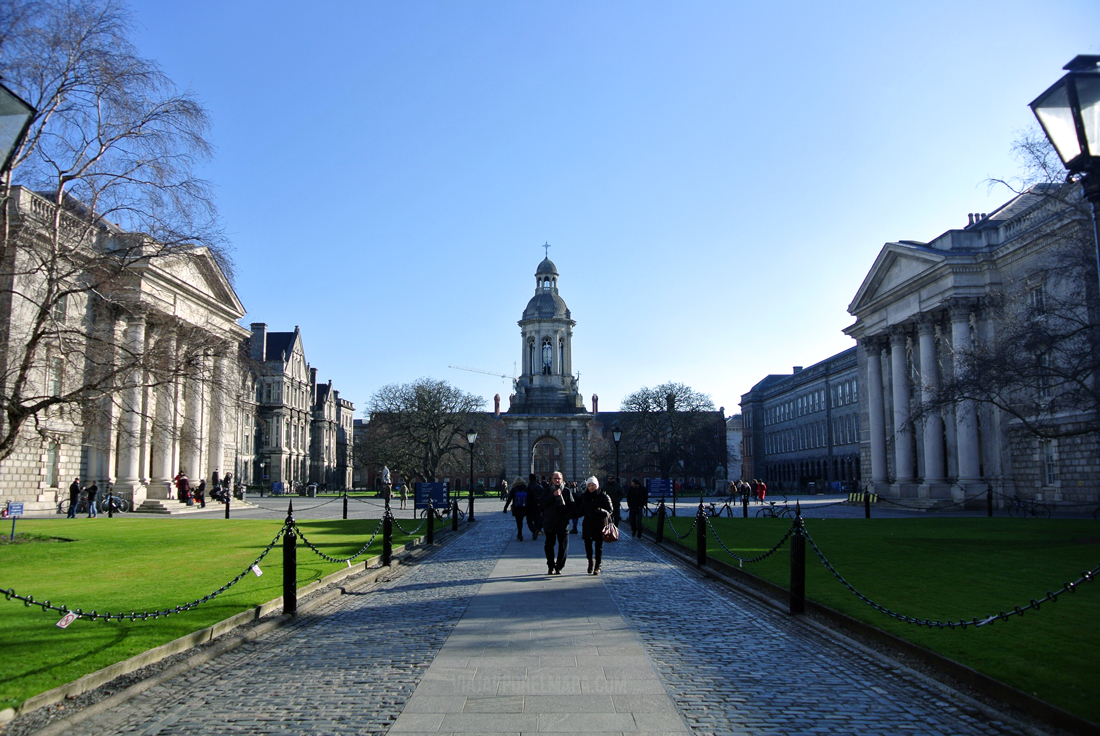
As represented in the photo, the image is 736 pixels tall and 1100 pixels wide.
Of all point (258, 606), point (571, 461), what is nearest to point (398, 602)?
point (258, 606)

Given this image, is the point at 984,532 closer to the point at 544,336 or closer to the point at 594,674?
the point at 594,674

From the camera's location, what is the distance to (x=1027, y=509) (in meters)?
36.9

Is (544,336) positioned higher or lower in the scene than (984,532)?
higher

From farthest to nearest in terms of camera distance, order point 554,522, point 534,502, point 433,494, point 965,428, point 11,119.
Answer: point 965,428 < point 433,494 < point 534,502 < point 554,522 < point 11,119

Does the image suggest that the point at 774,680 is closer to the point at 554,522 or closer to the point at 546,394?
the point at 554,522

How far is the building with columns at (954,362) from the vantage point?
124ft

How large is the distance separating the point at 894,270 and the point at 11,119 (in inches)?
1926

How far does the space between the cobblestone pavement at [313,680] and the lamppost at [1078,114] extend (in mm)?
6659

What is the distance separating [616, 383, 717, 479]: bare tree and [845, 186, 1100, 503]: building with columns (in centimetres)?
3720

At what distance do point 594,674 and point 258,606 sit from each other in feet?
17.3

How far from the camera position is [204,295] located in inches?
1793

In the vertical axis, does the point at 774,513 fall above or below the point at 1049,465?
below

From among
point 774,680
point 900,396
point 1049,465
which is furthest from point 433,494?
point 900,396

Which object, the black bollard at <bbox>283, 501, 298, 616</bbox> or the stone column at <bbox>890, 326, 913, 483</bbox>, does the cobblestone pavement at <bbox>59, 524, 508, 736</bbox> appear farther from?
the stone column at <bbox>890, 326, 913, 483</bbox>
